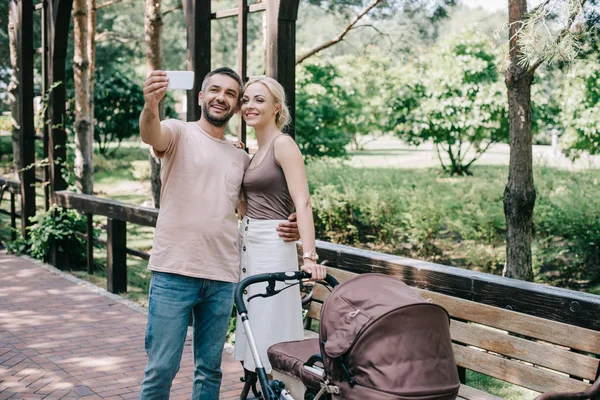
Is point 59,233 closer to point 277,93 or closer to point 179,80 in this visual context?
point 277,93

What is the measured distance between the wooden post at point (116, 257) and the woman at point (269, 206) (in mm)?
4159

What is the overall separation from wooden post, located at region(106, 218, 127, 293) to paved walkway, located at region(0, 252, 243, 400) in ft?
0.73

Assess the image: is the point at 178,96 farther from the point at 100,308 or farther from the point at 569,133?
the point at 100,308

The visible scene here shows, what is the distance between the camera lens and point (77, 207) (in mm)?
8648

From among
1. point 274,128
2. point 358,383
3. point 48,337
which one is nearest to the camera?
point 358,383

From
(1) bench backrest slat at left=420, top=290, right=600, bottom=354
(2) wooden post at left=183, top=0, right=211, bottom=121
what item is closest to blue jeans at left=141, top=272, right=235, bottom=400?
(1) bench backrest slat at left=420, top=290, right=600, bottom=354

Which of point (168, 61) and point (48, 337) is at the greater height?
point (168, 61)

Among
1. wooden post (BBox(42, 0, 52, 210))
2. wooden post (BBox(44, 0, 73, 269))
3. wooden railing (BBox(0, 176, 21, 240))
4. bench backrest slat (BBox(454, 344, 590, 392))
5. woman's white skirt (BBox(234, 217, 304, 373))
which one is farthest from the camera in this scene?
wooden railing (BBox(0, 176, 21, 240))

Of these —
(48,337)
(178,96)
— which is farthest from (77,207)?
(178,96)

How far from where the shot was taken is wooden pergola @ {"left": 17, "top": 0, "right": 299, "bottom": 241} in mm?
5359

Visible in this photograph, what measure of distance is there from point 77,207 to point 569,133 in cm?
1238

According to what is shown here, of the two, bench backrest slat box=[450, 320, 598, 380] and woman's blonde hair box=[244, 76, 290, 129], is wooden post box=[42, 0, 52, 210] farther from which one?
bench backrest slat box=[450, 320, 598, 380]

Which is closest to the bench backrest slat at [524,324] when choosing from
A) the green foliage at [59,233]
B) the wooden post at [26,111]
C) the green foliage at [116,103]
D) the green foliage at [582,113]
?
the green foliage at [59,233]

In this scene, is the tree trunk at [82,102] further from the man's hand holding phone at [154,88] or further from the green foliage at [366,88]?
the green foliage at [366,88]
